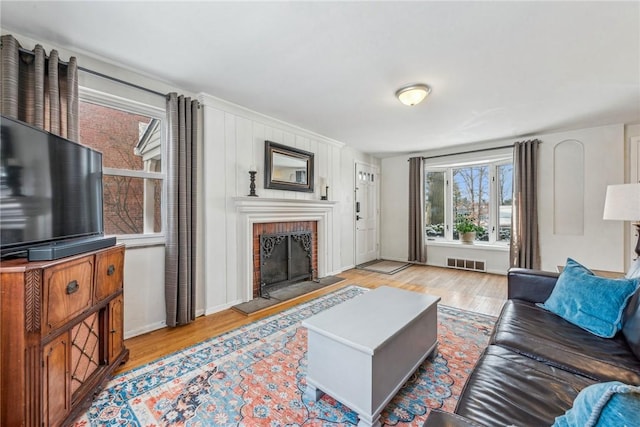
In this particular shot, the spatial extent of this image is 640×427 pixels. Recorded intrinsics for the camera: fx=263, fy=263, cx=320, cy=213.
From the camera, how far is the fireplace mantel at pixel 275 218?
3.19 metres

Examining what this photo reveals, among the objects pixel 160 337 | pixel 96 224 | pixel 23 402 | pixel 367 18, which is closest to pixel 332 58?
pixel 367 18

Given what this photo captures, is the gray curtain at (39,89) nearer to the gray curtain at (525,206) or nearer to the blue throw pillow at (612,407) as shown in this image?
the blue throw pillow at (612,407)

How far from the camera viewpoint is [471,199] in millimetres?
5121

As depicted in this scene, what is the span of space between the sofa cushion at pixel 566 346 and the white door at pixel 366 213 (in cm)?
365

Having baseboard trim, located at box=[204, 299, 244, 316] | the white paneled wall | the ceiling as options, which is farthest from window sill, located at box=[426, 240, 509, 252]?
baseboard trim, located at box=[204, 299, 244, 316]

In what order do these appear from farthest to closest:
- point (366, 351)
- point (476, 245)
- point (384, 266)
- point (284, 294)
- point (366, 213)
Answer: point (366, 213) < point (384, 266) < point (476, 245) < point (284, 294) < point (366, 351)

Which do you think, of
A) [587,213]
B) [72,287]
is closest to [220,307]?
[72,287]

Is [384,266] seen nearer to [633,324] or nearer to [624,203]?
[624,203]

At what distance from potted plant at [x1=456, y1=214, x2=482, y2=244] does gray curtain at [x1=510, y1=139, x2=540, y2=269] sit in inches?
27.7

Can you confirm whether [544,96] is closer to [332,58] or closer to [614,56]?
[614,56]

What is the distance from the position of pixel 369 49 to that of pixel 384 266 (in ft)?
13.4

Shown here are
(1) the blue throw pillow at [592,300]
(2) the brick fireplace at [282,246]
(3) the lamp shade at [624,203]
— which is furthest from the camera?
(2) the brick fireplace at [282,246]

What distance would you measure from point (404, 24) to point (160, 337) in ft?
10.4

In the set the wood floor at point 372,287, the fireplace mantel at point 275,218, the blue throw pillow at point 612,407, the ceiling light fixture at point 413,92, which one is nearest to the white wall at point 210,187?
the fireplace mantel at point 275,218
